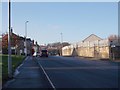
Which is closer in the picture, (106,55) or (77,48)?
(106,55)

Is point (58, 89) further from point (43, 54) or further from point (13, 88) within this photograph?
point (43, 54)

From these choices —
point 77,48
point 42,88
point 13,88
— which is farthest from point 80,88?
point 77,48

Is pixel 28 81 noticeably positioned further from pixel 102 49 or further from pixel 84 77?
pixel 102 49

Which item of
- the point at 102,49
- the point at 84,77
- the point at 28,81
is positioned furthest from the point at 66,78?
the point at 102,49

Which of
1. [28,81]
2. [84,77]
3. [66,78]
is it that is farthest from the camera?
[84,77]

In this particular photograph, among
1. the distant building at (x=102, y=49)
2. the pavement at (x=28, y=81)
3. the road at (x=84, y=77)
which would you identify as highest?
the distant building at (x=102, y=49)

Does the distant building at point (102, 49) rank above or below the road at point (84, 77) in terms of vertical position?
above

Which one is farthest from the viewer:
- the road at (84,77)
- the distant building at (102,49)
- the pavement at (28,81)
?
the distant building at (102,49)

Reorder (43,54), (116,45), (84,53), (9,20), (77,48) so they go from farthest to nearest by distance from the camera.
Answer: (77,48) → (84,53) → (43,54) → (116,45) → (9,20)

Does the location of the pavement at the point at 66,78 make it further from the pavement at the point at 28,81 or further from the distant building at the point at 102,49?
the distant building at the point at 102,49

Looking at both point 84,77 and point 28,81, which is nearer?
point 28,81

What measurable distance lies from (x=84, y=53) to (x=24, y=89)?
77.8 metres

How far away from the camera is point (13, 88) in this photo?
1861 centimetres

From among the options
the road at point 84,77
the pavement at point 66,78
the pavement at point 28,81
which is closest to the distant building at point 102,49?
the road at point 84,77
